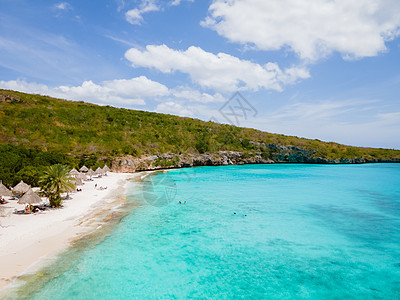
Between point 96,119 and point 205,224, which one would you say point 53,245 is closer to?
point 205,224

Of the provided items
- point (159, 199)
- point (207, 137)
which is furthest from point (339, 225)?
point (207, 137)

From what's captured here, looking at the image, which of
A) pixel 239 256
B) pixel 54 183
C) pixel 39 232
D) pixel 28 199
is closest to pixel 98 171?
pixel 54 183

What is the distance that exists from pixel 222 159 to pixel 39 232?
234ft

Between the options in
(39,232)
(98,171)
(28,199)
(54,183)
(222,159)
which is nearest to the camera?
(39,232)

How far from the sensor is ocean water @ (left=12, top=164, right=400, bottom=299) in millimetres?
12008

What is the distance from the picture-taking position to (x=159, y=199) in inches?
1222

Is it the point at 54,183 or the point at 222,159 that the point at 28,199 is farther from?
the point at 222,159

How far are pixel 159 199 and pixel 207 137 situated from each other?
59.3 metres

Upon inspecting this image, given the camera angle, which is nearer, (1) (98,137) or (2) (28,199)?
(2) (28,199)

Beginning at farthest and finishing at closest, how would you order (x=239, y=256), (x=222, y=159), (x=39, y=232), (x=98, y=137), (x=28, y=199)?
(x=222, y=159) < (x=98, y=137) < (x=28, y=199) < (x=39, y=232) < (x=239, y=256)

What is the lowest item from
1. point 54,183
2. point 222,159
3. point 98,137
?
point 54,183

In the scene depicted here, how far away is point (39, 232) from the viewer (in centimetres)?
1745

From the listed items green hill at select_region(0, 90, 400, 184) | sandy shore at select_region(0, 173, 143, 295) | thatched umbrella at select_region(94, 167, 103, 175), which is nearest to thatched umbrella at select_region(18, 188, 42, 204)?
sandy shore at select_region(0, 173, 143, 295)

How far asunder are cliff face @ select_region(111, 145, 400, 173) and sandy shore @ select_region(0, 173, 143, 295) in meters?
32.4
